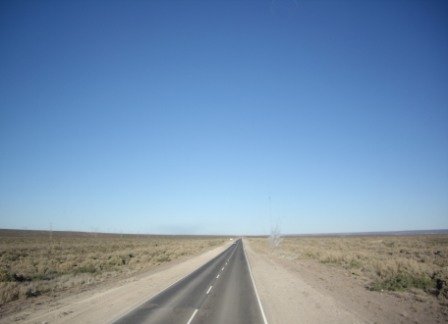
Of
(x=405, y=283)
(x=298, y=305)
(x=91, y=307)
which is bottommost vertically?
(x=91, y=307)

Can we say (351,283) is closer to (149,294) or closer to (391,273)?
(391,273)

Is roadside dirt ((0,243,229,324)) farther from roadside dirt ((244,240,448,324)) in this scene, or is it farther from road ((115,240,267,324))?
roadside dirt ((244,240,448,324))

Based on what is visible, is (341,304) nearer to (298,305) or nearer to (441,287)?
(298,305)

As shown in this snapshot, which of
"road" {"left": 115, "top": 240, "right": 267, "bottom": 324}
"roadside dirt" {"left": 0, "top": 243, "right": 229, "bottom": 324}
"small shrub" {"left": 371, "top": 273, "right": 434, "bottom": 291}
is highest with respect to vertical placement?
"small shrub" {"left": 371, "top": 273, "right": 434, "bottom": 291}

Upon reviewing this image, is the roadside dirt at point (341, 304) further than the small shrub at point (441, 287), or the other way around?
the small shrub at point (441, 287)

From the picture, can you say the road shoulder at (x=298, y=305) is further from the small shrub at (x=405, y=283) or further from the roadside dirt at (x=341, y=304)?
the small shrub at (x=405, y=283)

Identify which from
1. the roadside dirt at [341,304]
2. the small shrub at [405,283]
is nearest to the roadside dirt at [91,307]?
the roadside dirt at [341,304]

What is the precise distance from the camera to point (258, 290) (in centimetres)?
1797

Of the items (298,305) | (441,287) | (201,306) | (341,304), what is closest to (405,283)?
(441,287)

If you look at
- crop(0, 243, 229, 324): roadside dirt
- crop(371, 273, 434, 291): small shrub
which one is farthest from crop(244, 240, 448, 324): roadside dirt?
crop(0, 243, 229, 324): roadside dirt

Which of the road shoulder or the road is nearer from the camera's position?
the road

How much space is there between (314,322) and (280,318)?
103 cm

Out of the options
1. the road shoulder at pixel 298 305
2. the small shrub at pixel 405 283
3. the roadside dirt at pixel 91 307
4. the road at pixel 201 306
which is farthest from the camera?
the small shrub at pixel 405 283

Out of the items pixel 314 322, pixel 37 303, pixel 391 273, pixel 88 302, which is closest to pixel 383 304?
pixel 314 322
